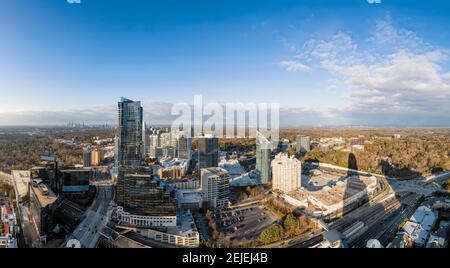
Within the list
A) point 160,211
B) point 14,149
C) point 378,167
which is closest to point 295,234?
point 160,211

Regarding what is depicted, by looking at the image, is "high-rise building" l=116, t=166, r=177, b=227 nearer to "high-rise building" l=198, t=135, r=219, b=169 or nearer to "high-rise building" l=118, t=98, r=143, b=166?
"high-rise building" l=118, t=98, r=143, b=166

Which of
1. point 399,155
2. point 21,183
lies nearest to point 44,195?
point 21,183

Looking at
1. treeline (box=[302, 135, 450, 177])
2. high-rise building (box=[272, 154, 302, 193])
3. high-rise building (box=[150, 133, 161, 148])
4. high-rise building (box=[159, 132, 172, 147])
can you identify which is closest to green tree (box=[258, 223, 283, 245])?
high-rise building (box=[272, 154, 302, 193])

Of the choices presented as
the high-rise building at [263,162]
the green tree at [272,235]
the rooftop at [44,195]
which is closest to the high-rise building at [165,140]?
the high-rise building at [263,162]
